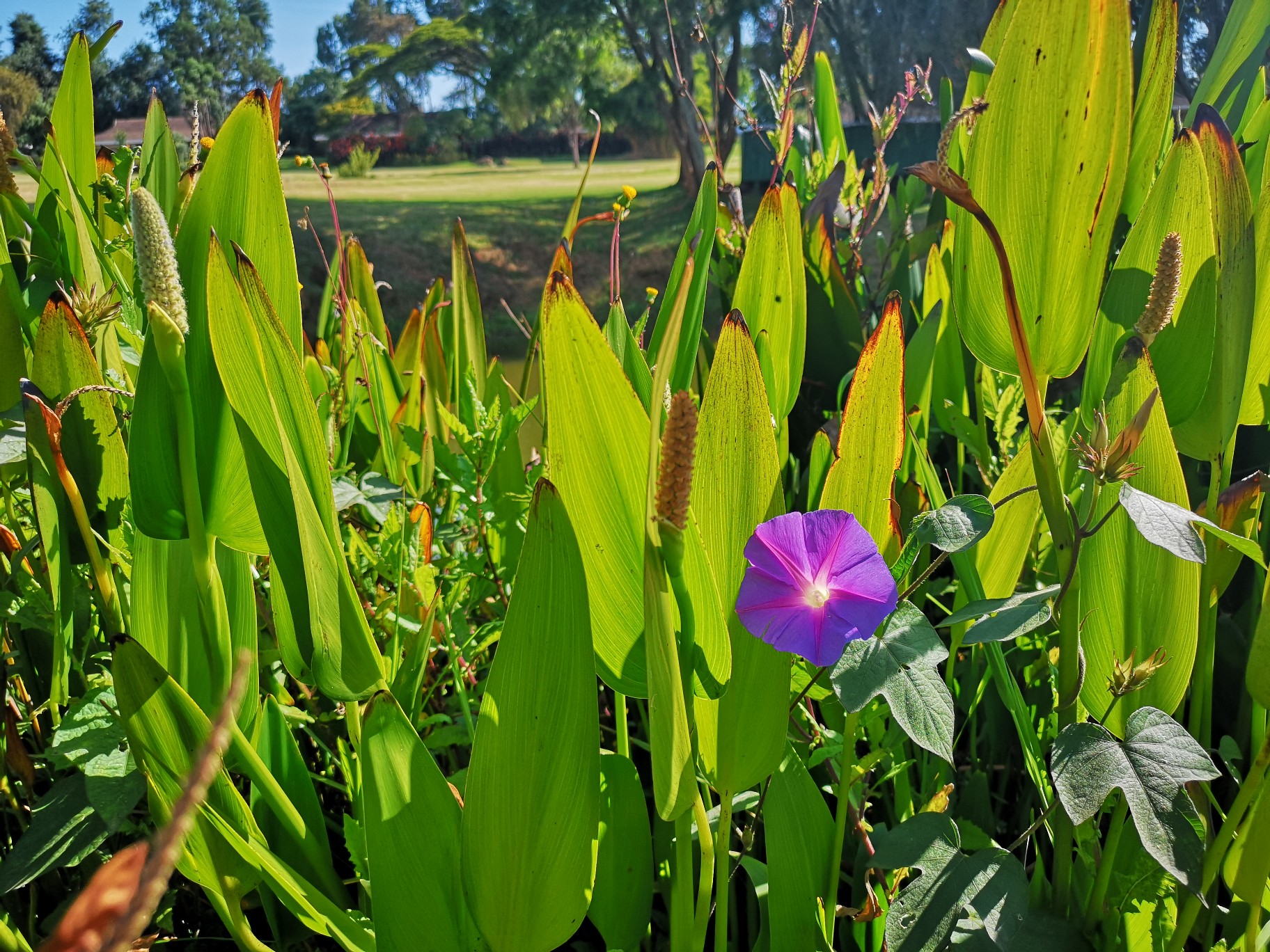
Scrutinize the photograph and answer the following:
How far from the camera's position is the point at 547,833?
0.38 metres

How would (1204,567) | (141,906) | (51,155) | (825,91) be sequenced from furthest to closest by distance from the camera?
(825,91) < (51,155) < (1204,567) < (141,906)

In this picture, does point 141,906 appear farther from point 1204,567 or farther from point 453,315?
point 453,315

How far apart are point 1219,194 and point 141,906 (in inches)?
20.9

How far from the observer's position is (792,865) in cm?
47

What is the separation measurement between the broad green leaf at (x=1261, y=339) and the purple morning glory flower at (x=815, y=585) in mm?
281

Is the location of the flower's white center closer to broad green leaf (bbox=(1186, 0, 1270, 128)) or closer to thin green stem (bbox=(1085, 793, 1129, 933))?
thin green stem (bbox=(1085, 793, 1129, 933))

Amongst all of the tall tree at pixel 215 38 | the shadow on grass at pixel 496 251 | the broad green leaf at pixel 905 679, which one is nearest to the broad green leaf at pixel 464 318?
the broad green leaf at pixel 905 679

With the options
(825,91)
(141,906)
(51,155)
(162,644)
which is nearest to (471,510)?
(162,644)

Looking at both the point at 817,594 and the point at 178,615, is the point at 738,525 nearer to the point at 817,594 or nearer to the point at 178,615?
the point at 817,594

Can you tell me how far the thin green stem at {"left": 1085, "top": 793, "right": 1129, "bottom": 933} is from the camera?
44cm

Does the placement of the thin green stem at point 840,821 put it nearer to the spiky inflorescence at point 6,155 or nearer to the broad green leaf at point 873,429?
the broad green leaf at point 873,429

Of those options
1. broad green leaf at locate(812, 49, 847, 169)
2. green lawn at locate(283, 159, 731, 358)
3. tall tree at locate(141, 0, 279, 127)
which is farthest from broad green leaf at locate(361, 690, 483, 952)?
tall tree at locate(141, 0, 279, 127)

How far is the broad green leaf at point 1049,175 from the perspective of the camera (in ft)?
1.29

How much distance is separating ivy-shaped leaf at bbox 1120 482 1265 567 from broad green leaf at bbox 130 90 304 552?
370mm
